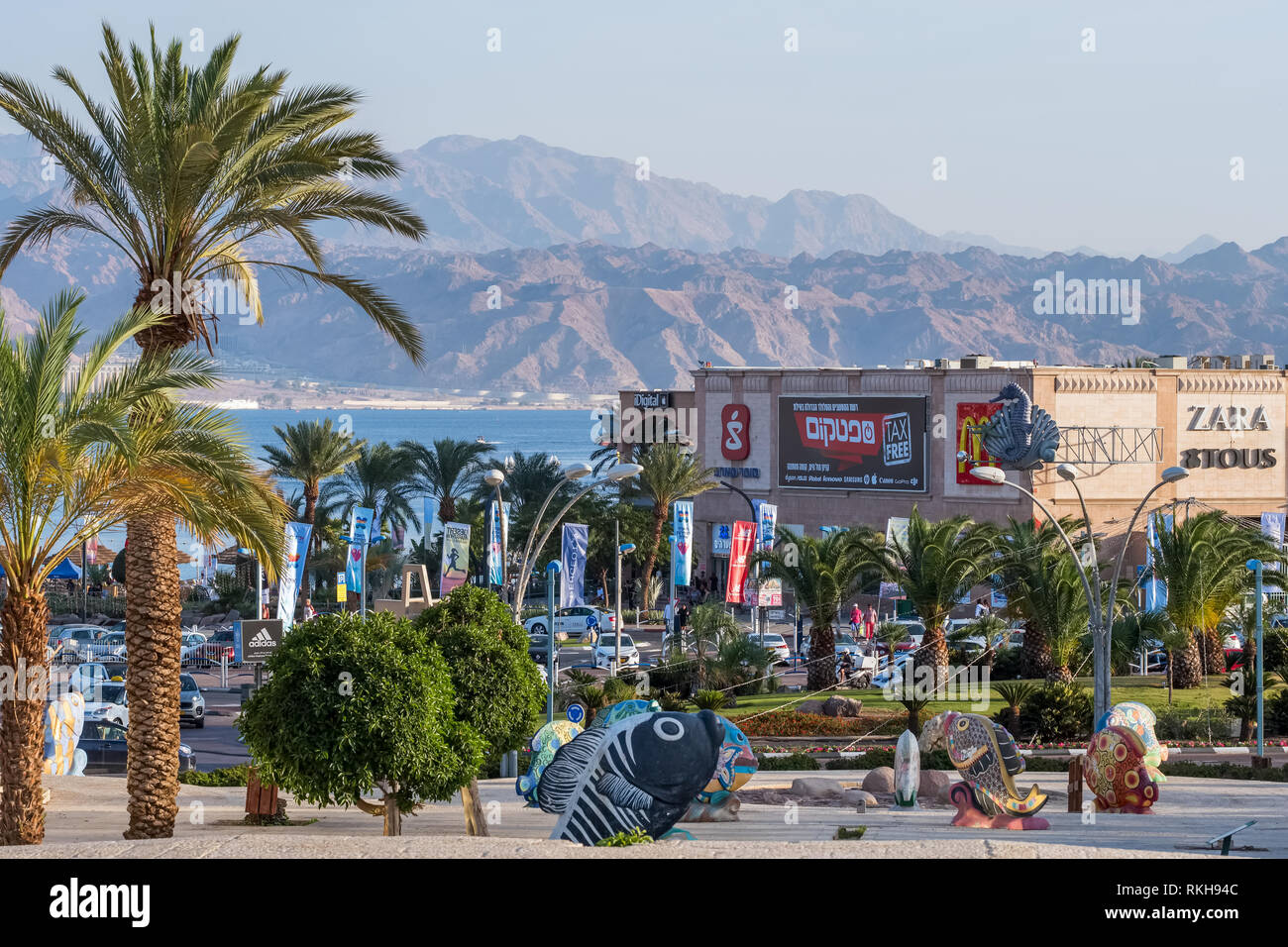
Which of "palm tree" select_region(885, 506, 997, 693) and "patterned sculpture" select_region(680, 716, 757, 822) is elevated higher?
"palm tree" select_region(885, 506, 997, 693)

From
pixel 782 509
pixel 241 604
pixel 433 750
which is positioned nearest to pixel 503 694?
pixel 433 750

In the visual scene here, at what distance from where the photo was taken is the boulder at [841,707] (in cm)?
3350

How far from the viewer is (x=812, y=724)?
106ft

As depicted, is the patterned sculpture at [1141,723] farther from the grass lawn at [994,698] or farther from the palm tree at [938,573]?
the palm tree at [938,573]

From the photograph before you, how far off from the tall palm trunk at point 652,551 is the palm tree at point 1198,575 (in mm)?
26547

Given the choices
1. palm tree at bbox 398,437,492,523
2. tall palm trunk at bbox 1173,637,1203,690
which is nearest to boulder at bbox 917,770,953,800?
tall palm trunk at bbox 1173,637,1203,690

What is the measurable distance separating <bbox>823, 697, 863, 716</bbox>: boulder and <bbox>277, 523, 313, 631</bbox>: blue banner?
12447 millimetres

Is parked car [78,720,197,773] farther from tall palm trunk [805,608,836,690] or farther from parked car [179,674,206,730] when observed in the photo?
tall palm trunk [805,608,836,690]

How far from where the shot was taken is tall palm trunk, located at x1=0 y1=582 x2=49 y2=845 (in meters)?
15.6

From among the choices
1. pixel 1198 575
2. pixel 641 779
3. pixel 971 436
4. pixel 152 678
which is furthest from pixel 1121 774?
pixel 971 436

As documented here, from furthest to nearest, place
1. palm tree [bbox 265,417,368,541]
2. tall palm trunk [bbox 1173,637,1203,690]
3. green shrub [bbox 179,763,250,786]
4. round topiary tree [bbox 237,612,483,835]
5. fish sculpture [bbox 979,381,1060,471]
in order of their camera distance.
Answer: fish sculpture [bbox 979,381,1060,471] → palm tree [bbox 265,417,368,541] → tall palm trunk [bbox 1173,637,1203,690] → green shrub [bbox 179,763,250,786] → round topiary tree [bbox 237,612,483,835]

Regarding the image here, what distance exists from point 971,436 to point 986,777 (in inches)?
1603

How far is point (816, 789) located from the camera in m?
24.5

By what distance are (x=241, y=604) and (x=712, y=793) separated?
1609 inches
